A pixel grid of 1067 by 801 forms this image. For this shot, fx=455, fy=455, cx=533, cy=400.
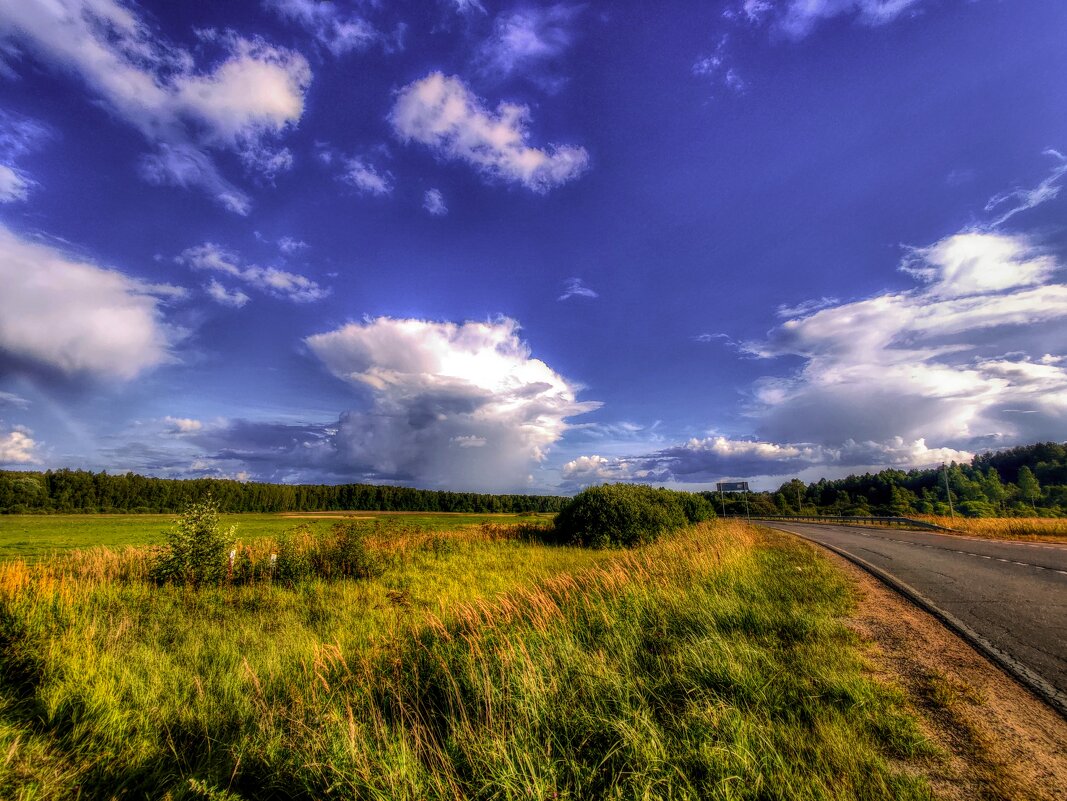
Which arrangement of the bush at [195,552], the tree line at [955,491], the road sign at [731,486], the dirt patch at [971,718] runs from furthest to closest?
1. the tree line at [955,491]
2. the road sign at [731,486]
3. the bush at [195,552]
4. the dirt patch at [971,718]

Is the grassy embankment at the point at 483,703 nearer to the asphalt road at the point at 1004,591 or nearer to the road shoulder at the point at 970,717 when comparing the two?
the road shoulder at the point at 970,717

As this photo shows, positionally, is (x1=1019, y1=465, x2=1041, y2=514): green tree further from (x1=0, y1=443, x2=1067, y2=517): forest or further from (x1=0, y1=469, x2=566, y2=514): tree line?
(x1=0, y1=469, x2=566, y2=514): tree line

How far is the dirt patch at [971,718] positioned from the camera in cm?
345

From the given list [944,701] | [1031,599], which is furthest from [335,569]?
[1031,599]

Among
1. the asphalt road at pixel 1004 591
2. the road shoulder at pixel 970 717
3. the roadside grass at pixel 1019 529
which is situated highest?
the road shoulder at pixel 970 717

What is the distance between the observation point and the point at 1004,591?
10.4m

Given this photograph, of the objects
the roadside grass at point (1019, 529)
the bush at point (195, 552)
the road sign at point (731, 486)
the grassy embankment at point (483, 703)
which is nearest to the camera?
the grassy embankment at point (483, 703)

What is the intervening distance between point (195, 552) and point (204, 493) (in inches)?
4080

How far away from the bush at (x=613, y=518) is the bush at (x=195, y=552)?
16213mm

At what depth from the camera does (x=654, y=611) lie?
7578 millimetres

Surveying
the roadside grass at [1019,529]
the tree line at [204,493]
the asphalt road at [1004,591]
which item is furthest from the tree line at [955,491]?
the tree line at [204,493]

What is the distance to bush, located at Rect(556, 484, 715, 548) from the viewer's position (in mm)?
24141

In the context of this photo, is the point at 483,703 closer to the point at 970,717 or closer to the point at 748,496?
the point at 970,717

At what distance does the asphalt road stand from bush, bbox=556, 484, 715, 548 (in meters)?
9.50
